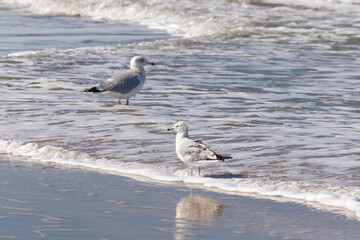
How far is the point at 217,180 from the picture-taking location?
7.62 m

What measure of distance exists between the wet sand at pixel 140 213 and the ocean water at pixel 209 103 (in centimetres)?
38

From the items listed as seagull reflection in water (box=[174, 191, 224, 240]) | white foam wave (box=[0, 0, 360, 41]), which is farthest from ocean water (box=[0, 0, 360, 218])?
seagull reflection in water (box=[174, 191, 224, 240])

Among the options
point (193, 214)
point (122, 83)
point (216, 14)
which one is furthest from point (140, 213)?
point (216, 14)

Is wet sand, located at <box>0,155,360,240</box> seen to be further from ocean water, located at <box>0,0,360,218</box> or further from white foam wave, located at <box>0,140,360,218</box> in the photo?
ocean water, located at <box>0,0,360,218</box>

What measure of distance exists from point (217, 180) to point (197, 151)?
40 cm

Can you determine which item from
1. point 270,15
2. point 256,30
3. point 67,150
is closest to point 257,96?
point 67,150

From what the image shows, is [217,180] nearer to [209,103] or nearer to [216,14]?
[209,103]

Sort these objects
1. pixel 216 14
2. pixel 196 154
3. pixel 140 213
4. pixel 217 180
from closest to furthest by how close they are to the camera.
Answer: pixel 140 213 < pixel 196 154 < pixel 217 180 < pixel 216 14

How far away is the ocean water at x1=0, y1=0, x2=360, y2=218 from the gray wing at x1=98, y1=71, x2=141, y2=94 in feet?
1.04

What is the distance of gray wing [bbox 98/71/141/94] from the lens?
1218 centimetres

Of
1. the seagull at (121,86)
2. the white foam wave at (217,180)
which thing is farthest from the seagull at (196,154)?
the seagull at (121,86)

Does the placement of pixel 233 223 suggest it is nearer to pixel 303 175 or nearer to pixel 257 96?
pixel 303 175

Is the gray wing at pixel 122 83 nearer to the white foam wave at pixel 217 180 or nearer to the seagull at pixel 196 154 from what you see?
the white foam wave at pixel 217 180

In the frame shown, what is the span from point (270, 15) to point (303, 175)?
22194 mm
